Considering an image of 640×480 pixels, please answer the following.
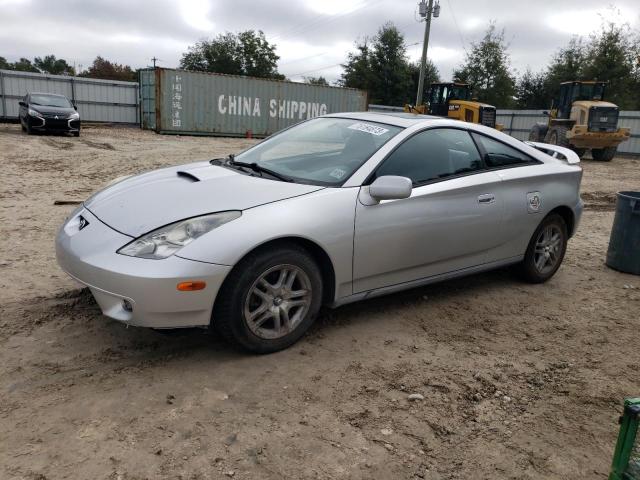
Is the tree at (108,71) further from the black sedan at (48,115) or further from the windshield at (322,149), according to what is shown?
the windshield at (322,149)

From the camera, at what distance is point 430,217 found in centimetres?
381

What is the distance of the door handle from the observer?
13.6ft

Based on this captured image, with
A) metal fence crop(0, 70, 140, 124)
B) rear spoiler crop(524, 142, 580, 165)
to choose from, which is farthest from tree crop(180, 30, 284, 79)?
rear spoiler crop(524, 142, 580, 165)

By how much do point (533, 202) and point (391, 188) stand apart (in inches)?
70.4

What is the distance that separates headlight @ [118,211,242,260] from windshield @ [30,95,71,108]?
17312 mm

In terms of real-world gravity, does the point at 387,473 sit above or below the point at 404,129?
below

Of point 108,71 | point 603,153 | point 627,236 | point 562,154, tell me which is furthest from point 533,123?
point 108,71

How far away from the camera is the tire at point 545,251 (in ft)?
15.7

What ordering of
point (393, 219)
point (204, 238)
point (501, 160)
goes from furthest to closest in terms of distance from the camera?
point (501, 160) → point (393, 219) → point (204, 238)

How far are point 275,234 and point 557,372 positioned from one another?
1.96 metres

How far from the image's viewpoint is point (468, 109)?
1986cm

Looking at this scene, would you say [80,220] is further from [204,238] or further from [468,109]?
[468,109]

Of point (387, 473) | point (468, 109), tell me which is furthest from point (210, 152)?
point (387, 473)

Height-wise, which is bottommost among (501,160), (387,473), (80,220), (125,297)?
(387,473)
